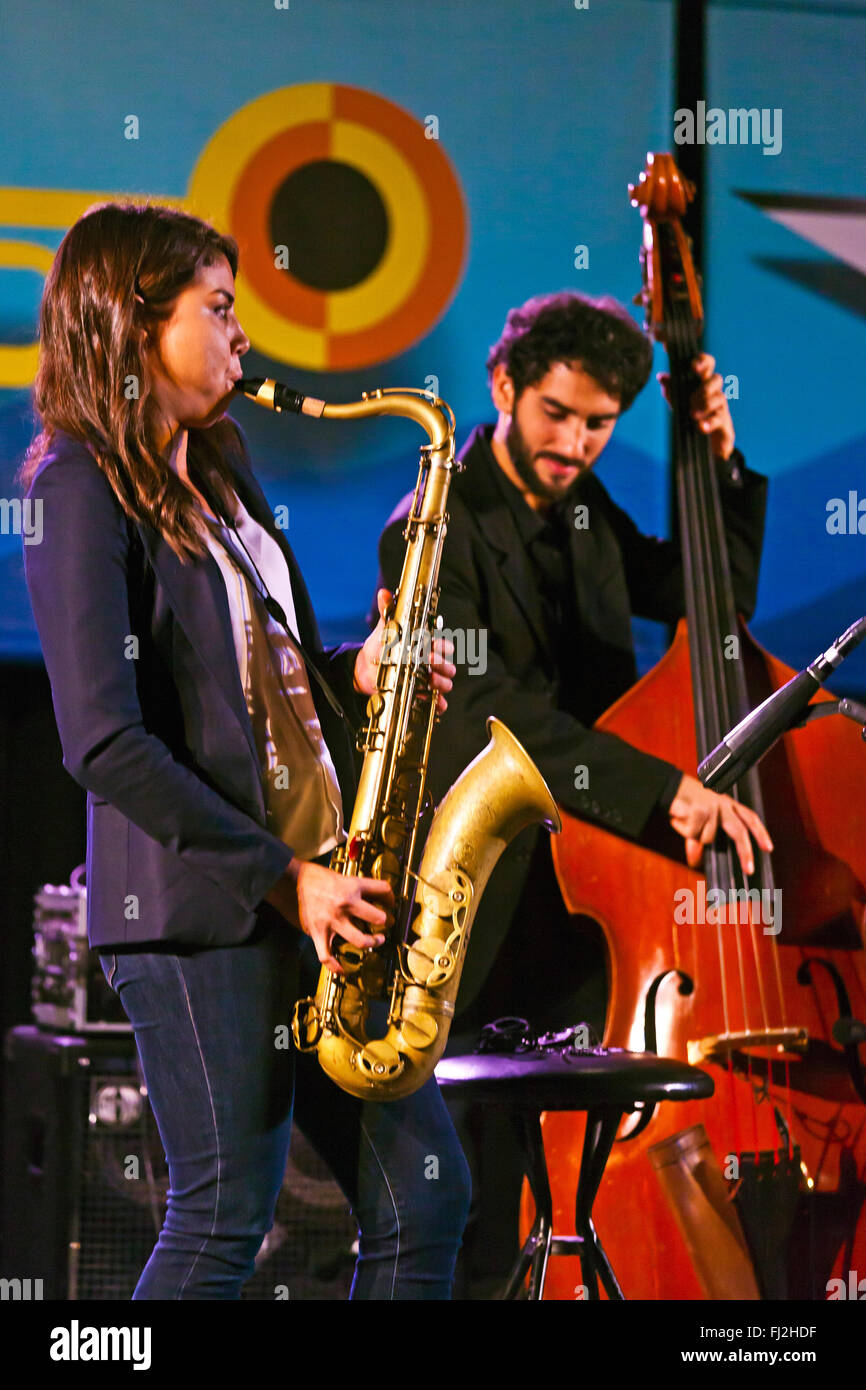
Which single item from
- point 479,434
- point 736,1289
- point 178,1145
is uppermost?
point 479,434

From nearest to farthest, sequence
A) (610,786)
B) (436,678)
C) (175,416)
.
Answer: (175,416) < (436,678) < (610,786)

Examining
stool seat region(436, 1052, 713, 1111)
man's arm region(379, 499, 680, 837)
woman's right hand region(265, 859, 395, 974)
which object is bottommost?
stool seat region(436, 1052, 713, 1111)

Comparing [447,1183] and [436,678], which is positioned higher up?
[436,678]

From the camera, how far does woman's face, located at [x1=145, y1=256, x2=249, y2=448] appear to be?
1959 millimetres

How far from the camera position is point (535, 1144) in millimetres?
2389

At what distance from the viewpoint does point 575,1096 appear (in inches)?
88.5

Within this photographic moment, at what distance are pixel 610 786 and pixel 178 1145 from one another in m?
1.19

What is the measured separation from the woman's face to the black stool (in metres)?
1.12

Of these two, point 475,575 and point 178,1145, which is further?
point 475,575

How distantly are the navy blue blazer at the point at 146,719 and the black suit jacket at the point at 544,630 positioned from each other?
38.2 inches

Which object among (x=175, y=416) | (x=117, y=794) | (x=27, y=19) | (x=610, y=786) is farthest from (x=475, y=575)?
(x=27, y=19)

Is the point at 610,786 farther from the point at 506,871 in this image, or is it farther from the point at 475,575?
the point at 475,575

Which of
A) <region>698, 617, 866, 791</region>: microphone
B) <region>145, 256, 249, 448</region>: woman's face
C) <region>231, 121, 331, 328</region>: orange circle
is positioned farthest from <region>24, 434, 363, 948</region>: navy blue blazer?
<region>231, 121, 331, 328</region>: orange circle

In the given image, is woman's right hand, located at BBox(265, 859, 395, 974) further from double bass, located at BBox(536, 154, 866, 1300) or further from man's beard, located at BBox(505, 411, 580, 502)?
man's beard, located at BBox(505, 411, 580, 502)
